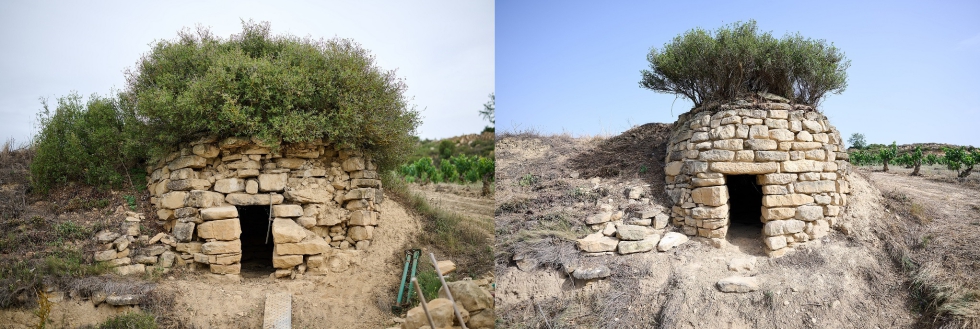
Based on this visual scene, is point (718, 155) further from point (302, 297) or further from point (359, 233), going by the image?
point (302, 297)

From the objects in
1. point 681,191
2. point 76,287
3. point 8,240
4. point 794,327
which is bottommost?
point 794,327

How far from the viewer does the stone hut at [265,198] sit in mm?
7332

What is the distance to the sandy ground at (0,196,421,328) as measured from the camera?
6.20 m

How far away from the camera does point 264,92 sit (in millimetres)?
7348

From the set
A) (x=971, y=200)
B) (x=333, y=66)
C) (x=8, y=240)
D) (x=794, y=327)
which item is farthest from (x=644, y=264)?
(x=8, y=240)

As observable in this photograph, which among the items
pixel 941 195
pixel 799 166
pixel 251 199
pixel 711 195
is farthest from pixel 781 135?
pixel 251 199

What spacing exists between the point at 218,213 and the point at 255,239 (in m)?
2.70

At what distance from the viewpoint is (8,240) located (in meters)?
6.70

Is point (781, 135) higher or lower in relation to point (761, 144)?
higher

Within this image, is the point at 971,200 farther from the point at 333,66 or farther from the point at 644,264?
the point at 333,66

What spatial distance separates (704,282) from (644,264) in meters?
0.76

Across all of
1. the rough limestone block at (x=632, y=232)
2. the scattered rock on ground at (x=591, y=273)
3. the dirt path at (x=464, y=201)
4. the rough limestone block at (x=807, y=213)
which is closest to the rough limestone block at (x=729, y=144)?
the rough limestone block at (x=807, y=213)

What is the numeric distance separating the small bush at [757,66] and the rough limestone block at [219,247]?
7084 mm

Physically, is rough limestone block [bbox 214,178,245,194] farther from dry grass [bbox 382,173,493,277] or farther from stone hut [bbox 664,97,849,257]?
stone hut [bbox 664,97,849,257]
